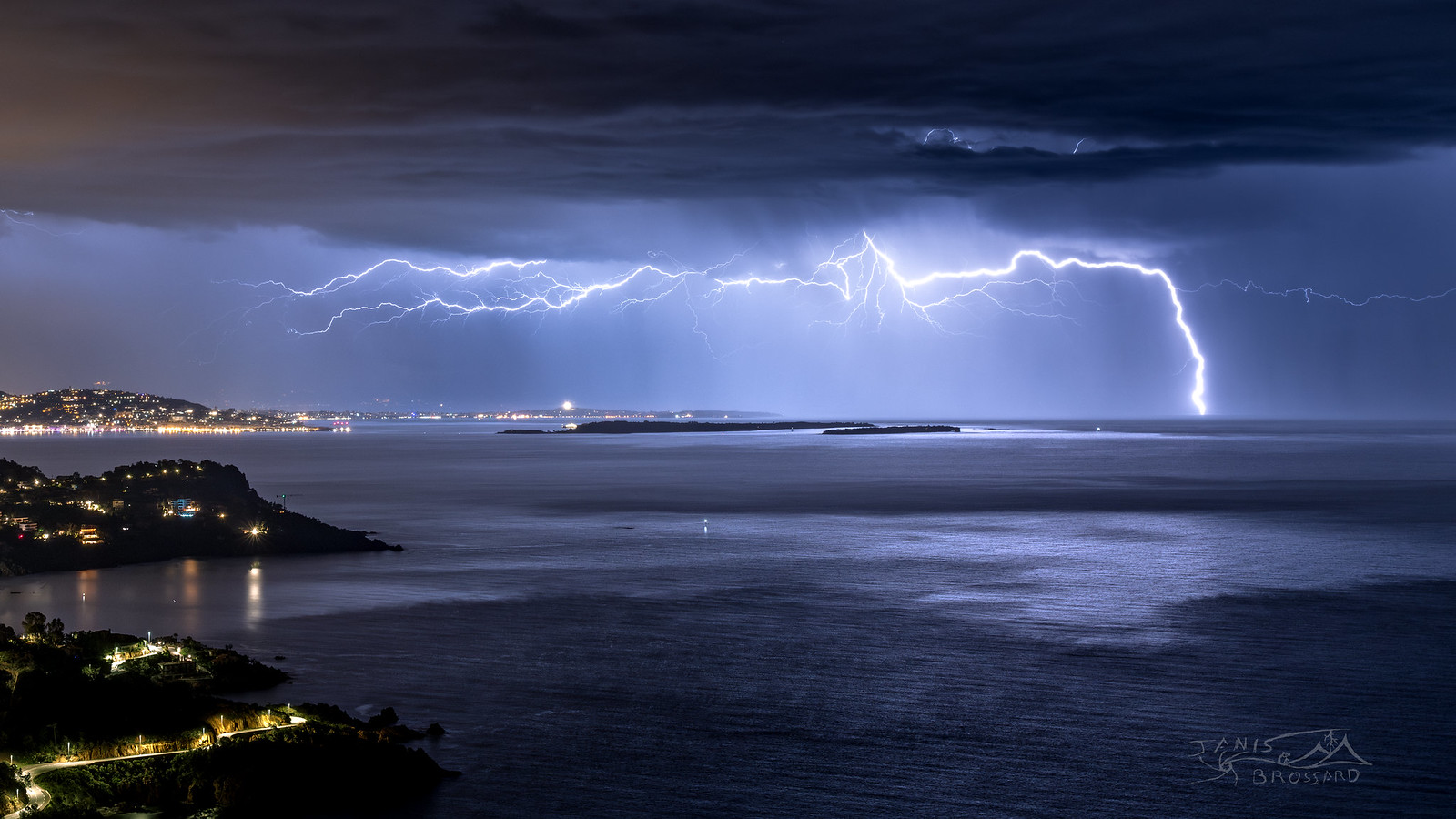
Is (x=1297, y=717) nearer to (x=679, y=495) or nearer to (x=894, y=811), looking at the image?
(x=894, y=811)

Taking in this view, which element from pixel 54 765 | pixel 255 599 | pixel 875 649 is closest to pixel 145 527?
pixel 255 599

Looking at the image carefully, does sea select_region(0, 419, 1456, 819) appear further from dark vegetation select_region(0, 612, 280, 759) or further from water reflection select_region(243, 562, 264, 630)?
dark vegetation select_region(0, 612, 280, 759)

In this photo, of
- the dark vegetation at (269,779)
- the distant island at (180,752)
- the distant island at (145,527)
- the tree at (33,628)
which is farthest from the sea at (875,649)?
the tree at (33,628)

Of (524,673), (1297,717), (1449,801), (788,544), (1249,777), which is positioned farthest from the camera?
(788,544)

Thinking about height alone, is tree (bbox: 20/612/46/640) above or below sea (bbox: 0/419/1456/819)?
above

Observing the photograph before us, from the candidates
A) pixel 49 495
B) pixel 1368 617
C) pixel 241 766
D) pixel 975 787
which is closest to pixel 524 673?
pixel 241 766

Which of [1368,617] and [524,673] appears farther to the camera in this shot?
[1368,617]

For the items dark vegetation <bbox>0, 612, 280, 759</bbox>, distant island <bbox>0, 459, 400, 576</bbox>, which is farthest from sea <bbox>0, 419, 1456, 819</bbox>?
distant island <bbox>0, 459, 400, 576</bbox>
